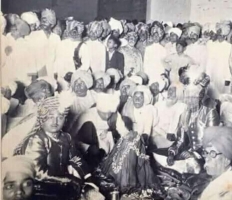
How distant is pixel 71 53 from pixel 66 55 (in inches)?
0.7

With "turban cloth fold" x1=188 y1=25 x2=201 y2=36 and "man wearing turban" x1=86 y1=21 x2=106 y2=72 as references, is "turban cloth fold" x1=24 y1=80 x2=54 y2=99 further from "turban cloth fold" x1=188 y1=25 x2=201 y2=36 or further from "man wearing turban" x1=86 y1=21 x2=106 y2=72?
"turban cloth fold" x1=188 y1=25 x2=201 y2=36

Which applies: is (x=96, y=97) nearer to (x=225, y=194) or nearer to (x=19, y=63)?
(x=19, y=63)

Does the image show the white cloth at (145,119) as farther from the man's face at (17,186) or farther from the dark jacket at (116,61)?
the man's face at (17,186)

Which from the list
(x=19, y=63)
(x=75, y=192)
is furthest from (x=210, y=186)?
(x=19, y=63)

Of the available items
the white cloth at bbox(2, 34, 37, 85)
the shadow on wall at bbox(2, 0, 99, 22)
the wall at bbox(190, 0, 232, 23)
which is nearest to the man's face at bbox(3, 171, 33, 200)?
the white cloth at bbox(2, 34, 37, 85)

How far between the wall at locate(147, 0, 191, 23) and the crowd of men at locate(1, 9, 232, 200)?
24 mm

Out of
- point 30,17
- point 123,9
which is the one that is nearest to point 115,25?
point 123,9

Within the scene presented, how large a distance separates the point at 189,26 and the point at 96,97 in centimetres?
37

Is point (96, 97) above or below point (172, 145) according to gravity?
above

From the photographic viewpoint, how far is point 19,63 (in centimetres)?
134

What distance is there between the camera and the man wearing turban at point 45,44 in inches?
52.9

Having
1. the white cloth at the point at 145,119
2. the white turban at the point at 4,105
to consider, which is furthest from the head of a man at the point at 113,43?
the white turban at the point at 4,105

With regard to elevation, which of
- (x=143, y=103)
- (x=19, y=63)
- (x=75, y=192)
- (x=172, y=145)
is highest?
(x=19, y=63)

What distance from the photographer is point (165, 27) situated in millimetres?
1371
